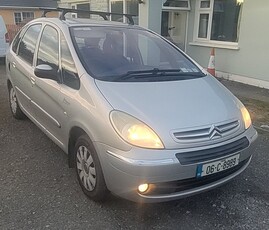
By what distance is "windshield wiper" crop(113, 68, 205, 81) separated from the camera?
311cm

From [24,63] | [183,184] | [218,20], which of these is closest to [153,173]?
[183,184]

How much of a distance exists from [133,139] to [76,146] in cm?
82

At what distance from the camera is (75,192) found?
3.11 meters

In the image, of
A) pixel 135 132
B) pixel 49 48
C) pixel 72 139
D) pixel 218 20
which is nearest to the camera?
pixel 135 132

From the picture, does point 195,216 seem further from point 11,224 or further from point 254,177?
point 11,224

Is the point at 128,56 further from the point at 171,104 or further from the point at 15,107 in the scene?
the point at 15,107

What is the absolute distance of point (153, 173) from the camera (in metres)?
2.36

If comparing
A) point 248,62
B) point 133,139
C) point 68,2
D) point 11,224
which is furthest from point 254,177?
point 68,2

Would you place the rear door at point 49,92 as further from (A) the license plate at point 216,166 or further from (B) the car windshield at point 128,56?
(A) the license plate at point 216,166

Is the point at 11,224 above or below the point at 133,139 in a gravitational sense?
below

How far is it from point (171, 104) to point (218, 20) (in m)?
7.55

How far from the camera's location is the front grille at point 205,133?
2.48m

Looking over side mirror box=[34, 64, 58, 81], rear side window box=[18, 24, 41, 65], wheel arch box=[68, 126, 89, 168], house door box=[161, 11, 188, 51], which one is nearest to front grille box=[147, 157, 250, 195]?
wheel arch box=[68, 126, 89, 168]

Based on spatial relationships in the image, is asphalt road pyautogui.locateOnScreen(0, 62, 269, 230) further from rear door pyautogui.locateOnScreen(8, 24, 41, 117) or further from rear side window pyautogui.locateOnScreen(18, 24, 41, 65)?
rear side window pyautogui.locateOnScreen(18, 24, 41, 65)
